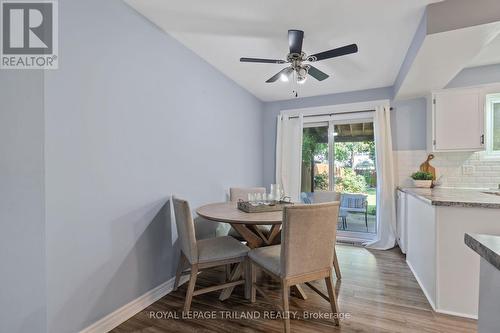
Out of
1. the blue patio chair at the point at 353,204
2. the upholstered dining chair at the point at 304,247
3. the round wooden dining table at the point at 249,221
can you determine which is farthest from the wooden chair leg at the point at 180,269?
the blue patio chair at the point at 353,204

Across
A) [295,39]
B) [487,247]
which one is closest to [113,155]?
[295,39]

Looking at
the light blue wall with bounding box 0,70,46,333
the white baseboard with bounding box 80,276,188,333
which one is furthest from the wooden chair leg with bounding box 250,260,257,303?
the light blue wall with bounding box 0,70,46,333

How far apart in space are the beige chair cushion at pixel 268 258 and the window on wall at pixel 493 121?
128 inches

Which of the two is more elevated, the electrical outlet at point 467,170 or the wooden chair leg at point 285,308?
the electrical outlet at point 467,170

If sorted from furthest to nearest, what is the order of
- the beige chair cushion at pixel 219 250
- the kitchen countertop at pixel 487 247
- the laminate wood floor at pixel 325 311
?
the beige chair cushion at pixel 219 250 → the laminate wood floor at pixel 325 311 → the kitchen countertop at pixel 487 247

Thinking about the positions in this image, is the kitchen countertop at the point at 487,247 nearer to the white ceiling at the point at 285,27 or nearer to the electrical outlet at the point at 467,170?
the white ceiling at the point at 285,27

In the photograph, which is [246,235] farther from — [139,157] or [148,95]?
[148,95]

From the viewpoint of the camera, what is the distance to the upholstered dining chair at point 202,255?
199cm

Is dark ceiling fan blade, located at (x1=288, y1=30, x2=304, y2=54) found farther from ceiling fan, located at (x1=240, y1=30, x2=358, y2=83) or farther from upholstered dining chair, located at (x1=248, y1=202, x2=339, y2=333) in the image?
upholstered dining chair, located at (x1=248, y1=202, x2=339, y2=333)

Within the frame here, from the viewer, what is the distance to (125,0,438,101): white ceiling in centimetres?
195

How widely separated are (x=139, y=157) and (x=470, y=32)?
279cm

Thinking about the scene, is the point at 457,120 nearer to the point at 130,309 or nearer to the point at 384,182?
the point at 384,182

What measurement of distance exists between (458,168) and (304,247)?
2.99 metres

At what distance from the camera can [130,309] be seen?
77.4 inches
